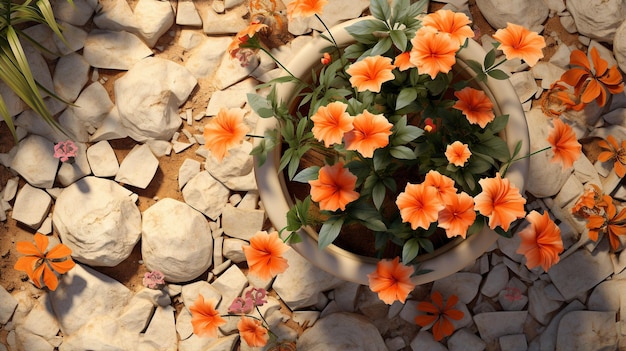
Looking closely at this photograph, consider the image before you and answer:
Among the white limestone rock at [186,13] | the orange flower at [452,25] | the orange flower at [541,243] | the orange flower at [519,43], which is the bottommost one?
the orange flower at [541,243]

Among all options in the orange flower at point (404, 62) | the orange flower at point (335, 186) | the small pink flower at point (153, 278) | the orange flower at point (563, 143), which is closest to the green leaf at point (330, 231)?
the orange flower at point (335, 186)

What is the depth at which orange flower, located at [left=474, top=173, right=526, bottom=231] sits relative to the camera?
1228 mm

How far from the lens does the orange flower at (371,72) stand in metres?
1.29

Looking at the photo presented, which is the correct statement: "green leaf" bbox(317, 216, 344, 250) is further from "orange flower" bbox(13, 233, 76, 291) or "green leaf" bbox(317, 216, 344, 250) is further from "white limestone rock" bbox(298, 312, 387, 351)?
"orange flower" bbox(13, 233, 76, 291)

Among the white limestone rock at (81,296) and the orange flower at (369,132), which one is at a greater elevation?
the orange flower at (369,132)

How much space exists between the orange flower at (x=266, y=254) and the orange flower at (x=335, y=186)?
17cm

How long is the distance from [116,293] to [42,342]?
9.7 inches

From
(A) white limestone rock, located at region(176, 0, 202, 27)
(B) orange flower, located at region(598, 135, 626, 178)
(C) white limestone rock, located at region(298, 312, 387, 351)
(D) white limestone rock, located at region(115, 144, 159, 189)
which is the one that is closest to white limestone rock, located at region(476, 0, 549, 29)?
(B) orange flower, located at region(598, 135, 626, 178)

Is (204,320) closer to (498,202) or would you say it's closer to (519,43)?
(498,202)

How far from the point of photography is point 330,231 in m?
1.40

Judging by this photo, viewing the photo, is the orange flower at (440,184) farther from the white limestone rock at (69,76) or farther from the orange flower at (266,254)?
the white limestone rock at (69,76)

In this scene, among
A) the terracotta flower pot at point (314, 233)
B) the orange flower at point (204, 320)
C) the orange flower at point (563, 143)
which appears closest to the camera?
the orange flower at point (563, 143)

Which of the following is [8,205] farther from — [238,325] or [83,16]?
[238,325]

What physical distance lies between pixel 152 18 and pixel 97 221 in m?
0.59
